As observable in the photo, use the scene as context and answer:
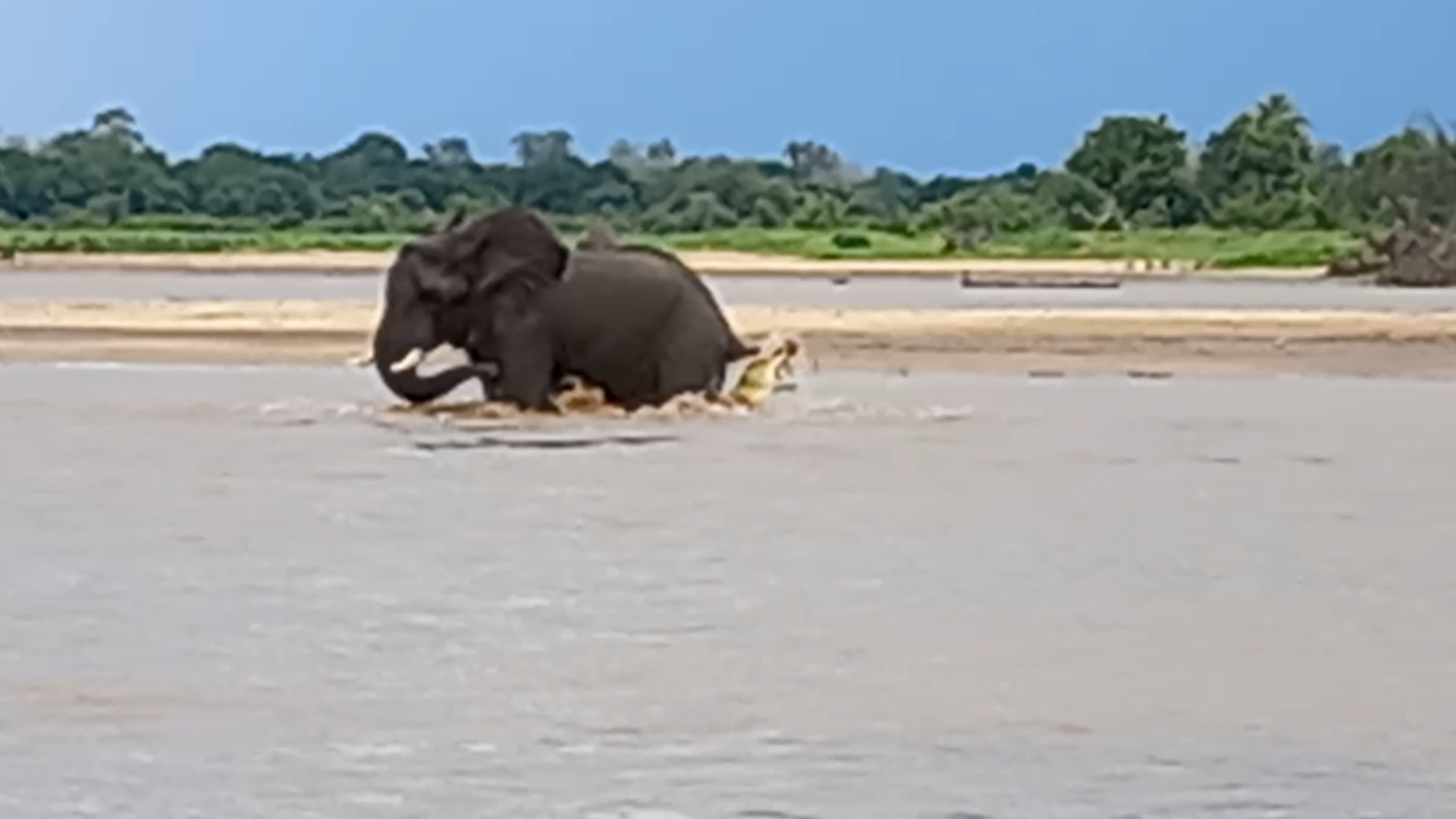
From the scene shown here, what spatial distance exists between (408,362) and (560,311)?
0.95 meters

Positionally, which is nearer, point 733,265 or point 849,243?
point 733,265

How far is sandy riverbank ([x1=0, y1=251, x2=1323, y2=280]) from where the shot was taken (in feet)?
169

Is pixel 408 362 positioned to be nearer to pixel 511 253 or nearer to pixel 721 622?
pixel 511 253

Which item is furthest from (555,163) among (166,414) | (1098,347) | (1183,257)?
(166,414)

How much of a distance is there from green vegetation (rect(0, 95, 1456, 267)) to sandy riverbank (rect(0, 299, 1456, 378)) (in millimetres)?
22324

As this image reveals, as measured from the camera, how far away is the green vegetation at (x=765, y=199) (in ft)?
206

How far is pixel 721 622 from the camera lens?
398 inches

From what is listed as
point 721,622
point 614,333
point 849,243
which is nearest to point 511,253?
point 614,333

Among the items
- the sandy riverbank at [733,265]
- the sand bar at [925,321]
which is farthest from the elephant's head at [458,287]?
the sandy riverbank at [733,265]

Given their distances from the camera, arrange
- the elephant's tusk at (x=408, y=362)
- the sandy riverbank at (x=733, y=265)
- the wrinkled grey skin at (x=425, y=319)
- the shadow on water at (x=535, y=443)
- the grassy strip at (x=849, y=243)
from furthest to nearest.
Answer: the grassy strip at (x=849, y=243)
the sandy riverbank at (x=733, y=265)
the elephant's tusk at (x=408, y=362)
the wrinkled grey skin at (x=425, y=319)
the shadow on water at (x=535, y=443)

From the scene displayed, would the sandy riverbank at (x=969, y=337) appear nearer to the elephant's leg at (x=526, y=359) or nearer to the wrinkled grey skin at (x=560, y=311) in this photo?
the wrinkled grey skin at (x=560, y=311)

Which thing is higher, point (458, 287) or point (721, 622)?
point (458, 287)

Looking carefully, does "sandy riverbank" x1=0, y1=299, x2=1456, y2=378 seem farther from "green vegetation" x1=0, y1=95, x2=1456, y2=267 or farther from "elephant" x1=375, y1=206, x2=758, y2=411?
"green vegetation" x1=0, y1=95, x2=1456, y2=267

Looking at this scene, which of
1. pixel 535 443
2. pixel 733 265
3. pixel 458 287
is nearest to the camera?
pixel 535 443
